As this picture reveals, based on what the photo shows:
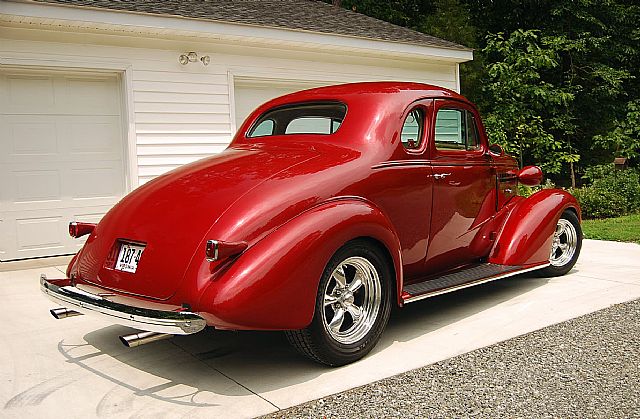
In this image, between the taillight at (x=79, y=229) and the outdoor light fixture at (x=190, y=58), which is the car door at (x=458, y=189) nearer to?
the taillight at (x=79, y=229)

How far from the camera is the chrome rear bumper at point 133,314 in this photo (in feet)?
11.2

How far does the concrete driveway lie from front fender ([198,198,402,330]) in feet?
1.50

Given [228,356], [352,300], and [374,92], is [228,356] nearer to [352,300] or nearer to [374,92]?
[352,300]

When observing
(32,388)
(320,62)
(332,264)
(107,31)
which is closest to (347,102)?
(332,264)

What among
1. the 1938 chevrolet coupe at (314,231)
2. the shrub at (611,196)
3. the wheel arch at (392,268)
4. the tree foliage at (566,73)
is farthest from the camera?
the tree foliage at (566,73)

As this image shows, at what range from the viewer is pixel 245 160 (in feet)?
14.9

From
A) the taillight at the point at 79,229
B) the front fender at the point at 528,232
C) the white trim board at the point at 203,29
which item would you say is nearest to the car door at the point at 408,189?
the front fender at the point at 528,232

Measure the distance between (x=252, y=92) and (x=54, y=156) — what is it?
3.14 metres

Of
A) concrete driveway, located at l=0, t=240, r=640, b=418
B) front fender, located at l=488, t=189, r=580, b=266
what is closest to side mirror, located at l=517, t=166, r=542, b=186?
front fender, located at l=488, t=189, r=580, b=266

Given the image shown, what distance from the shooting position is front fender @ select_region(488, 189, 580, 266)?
18.2 ft

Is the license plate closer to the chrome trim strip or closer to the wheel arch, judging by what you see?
the chrome trim strip

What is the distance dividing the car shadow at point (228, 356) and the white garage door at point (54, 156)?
11.7 ft

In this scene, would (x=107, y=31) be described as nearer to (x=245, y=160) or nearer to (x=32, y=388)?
(x=245, y=160)

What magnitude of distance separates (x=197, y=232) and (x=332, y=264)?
2.75 feet
